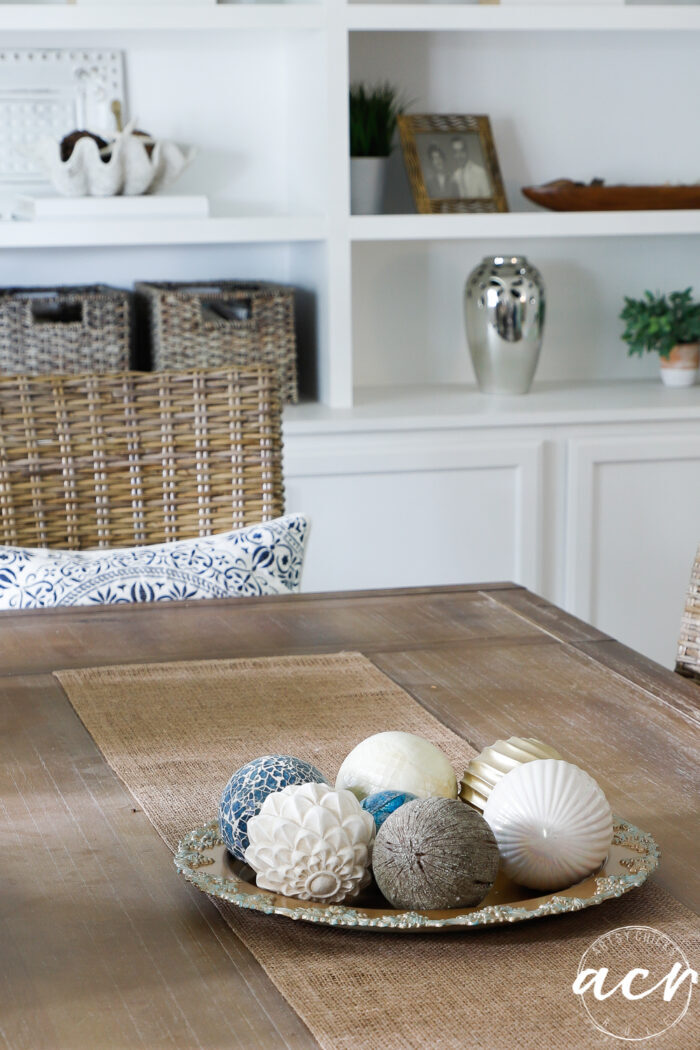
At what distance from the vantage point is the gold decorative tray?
668 millimetres

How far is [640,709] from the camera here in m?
1.04

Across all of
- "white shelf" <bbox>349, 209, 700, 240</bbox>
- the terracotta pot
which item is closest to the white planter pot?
"white shelf" <bbox>349, 209, 700, 240</bbox>

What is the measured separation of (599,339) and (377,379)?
0.57 meters

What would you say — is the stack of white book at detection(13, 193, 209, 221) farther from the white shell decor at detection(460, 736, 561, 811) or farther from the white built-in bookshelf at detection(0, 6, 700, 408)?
the white shell decor at detection(460, 736, 561, 811)

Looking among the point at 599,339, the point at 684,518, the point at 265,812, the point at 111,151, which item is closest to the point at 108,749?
the point at 265,812

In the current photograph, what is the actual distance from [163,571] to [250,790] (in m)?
0.79

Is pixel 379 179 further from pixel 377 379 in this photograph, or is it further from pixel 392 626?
pixel 392 626

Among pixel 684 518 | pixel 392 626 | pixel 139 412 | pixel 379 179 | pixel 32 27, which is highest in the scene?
pixel 32 27

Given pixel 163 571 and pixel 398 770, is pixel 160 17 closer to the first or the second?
pixel 163 571

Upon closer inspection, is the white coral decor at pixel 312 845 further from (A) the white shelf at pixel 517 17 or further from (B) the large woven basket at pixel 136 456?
(A) the white shelf at pixel 517 17

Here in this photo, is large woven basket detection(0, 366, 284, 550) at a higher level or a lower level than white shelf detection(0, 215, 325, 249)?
lower

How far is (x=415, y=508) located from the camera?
2.64 meters

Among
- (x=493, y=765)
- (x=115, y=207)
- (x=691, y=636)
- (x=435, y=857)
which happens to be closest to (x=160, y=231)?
(x=115, y=207)

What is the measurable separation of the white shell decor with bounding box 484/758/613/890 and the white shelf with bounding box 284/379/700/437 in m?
1.82
